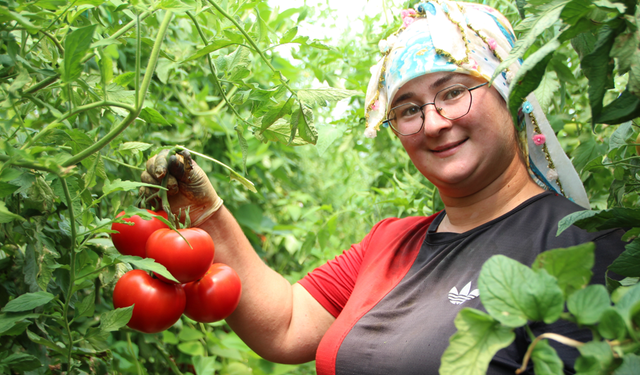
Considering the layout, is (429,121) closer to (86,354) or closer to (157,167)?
(157,167)

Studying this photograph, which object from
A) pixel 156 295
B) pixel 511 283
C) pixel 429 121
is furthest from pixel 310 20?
pixel 511 283

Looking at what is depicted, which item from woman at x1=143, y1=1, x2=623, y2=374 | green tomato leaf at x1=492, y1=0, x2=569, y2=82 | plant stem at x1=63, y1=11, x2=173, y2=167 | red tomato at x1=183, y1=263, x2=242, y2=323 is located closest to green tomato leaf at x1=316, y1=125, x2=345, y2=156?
woman at x1=143, y1=1, x2=623, y2=374

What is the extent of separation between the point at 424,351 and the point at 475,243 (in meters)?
0.28

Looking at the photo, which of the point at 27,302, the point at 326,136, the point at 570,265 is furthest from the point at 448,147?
the point at 27,302

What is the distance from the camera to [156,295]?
0.76 meters

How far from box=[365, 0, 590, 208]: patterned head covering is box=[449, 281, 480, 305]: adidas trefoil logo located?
371 millimetres

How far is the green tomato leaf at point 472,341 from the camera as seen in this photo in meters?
0.33

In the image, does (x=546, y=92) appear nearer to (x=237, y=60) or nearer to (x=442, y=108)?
(x=442, y=108)

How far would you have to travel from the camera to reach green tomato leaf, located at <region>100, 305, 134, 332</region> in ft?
2.24

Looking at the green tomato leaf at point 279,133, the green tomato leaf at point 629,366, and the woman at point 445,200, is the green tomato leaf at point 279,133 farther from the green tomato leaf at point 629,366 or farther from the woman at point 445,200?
the green tomato leaf at point 629,366

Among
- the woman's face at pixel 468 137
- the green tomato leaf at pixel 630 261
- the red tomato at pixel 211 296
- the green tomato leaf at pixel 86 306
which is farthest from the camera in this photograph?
the woman's face at pixel 468 137

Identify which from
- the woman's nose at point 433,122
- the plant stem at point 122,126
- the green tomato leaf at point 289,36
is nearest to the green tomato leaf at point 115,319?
the plant stem at point 122,126

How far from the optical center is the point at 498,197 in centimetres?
107

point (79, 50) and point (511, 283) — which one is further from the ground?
point (79, 50)
